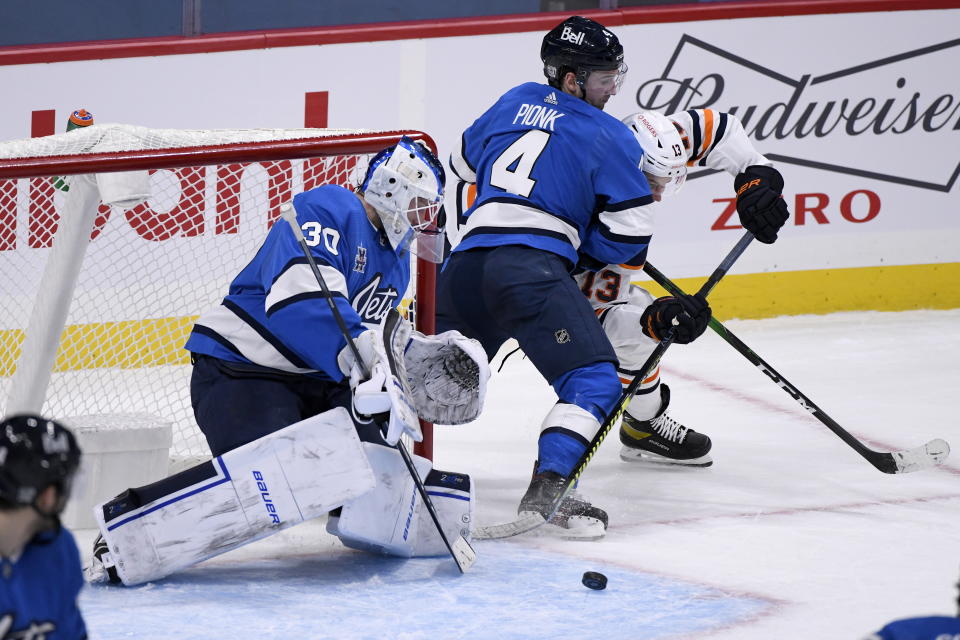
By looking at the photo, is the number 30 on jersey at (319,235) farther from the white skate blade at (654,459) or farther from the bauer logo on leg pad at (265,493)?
the white skate blade at (654,459)

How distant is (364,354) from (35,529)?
1155mm

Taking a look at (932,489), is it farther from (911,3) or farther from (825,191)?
(911,3)

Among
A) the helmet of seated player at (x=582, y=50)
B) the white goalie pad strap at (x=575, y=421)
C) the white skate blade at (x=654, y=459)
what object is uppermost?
the helmet of seated player at (x=582, y=50)

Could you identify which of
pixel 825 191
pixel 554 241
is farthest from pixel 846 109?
pixel 554 241

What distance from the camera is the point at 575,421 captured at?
2.96 metres

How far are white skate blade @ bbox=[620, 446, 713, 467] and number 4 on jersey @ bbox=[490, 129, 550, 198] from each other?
3.06ft

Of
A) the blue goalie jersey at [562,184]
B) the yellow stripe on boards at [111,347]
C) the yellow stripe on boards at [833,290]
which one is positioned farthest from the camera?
the yellow stripe on boards at [833,290]

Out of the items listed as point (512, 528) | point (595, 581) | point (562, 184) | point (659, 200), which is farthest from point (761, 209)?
point (595, 581)

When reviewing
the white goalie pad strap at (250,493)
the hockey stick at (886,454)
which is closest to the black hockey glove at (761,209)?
the hockey stick at (886,454)

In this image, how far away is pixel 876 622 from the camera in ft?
8.05

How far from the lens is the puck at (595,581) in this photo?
8.53 feet

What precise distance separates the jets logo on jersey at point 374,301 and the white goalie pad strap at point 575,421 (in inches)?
16.9

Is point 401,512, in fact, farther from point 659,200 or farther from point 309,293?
point 659,200

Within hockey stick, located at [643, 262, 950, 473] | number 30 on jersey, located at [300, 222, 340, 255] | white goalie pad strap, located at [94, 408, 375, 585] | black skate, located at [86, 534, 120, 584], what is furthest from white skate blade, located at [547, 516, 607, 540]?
black skate, located at [86, 534, 120, 584]
